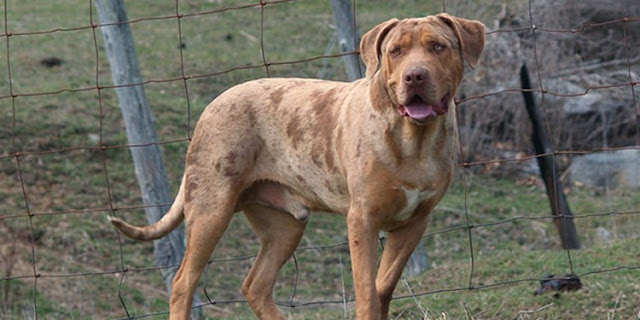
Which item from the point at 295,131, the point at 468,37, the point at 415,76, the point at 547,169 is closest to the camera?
the point at 415,76

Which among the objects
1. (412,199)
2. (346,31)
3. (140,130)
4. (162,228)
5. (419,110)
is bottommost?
(140,130)

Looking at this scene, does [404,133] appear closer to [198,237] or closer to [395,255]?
[395,255]

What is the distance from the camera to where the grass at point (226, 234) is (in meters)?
7.80

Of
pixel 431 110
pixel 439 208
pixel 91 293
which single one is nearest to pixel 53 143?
pixel 91 293

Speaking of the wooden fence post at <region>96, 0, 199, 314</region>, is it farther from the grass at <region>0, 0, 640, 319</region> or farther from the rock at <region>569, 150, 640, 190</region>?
the rock at <region>569, 150, 640, 190</region>

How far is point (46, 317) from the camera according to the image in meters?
9.69

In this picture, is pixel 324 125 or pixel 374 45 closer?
pixel 374 45

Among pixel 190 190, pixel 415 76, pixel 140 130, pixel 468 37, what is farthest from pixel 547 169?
pixel 415 76

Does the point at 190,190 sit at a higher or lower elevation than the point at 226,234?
higher

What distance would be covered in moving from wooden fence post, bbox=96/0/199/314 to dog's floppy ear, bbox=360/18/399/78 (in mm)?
3689

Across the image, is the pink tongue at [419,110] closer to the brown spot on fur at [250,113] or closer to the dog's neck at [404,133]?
the dog's neck at [404,133]

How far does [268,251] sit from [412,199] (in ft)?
4.27

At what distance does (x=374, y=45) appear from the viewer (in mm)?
5410

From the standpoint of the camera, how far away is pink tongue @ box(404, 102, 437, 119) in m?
5.14
